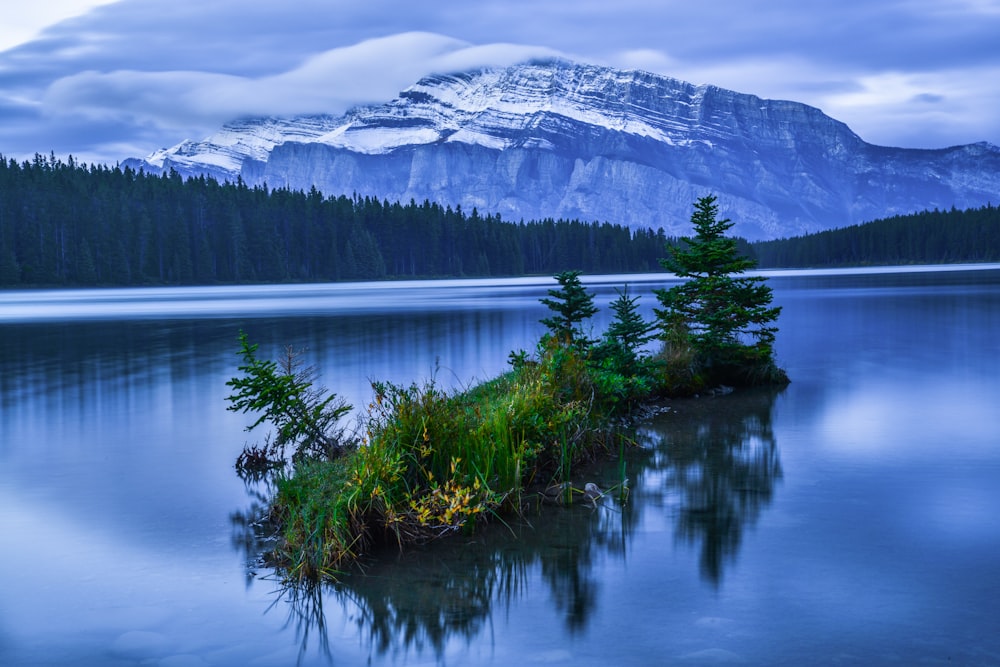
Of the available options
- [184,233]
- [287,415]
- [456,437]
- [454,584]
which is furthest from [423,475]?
[184,233]

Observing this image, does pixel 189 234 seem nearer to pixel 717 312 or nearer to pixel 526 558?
pixel 717 312

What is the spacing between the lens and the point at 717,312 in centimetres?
2192

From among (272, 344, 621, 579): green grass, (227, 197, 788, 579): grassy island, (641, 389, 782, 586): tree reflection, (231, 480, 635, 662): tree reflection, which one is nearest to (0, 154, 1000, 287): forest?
(227, 197, 788, 579): grassy island

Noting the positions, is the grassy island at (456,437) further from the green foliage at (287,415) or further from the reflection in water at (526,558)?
the reflection in water at (526,558)

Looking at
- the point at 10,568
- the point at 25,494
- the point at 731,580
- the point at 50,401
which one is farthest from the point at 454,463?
the point at 50,401

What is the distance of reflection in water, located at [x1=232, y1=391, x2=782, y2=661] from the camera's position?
802cm

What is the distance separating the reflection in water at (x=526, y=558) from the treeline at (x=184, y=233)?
488 ft

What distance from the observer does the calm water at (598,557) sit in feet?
24.6

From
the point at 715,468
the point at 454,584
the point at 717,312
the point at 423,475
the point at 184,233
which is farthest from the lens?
the point at 184,233

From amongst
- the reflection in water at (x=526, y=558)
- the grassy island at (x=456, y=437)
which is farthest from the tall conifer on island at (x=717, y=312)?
the reflection in water at (x=526, y=558)

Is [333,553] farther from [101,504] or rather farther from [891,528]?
[891,528]

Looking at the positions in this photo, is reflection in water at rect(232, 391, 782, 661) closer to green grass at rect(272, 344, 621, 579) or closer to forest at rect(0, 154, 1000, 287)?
green grass at rect(272, 344, 621, 579)

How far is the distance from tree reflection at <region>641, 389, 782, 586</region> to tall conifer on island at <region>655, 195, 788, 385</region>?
1.85 meters

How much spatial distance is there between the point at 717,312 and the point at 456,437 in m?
12.2
